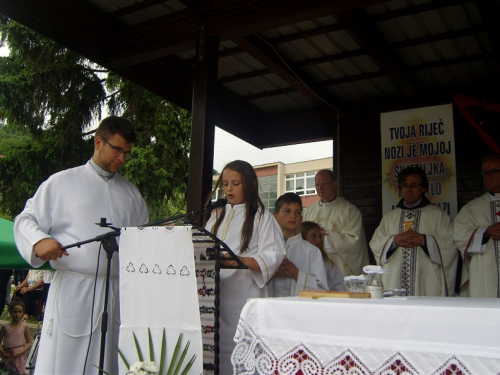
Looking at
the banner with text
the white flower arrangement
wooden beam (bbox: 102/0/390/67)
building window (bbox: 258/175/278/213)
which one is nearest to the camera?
the white flower arrangement

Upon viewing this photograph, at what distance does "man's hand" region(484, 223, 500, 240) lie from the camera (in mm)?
4582

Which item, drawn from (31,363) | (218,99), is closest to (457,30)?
(218,99)

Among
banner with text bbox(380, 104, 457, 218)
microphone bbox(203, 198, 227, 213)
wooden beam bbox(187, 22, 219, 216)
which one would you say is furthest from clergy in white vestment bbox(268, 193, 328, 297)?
→ banner with text bbox(380, 104, 457, 218)

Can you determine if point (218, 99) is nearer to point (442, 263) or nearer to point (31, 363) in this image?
point (442, 263)

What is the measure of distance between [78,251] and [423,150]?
4414 mm

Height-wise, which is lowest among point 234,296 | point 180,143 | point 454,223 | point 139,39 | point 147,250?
point 234,296

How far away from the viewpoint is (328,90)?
6.86m

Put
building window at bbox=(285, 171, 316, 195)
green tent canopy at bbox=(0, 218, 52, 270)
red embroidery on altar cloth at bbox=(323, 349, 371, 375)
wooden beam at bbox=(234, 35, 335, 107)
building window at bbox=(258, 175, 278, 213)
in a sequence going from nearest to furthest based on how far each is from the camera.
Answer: red embroidery on altar cloth at bbox=(323, 349, 371, 375), green tent canopy at bbox=(0, 218, 52, 270), wooden beam at bbox=(234, 35, 335, 107), building window at bbox=(258, 175, 278, 213), building window at bbox=(285, 171, 316, 195)

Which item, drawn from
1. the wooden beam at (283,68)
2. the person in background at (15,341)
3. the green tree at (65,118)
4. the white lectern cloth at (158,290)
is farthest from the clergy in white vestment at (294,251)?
the green tree at (65,118)

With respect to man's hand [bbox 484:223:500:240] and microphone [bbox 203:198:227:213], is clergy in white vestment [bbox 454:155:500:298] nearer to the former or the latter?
man's hand [bbox 484:223:500:240]

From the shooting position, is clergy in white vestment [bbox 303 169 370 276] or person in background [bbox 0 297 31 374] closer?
clergy in white vestment [bbox 303 169 370 276]

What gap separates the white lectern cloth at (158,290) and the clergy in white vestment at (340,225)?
121 inches

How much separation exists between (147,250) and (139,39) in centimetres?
286

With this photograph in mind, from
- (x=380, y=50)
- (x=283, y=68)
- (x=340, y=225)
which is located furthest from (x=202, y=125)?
(x=340, y=225)
